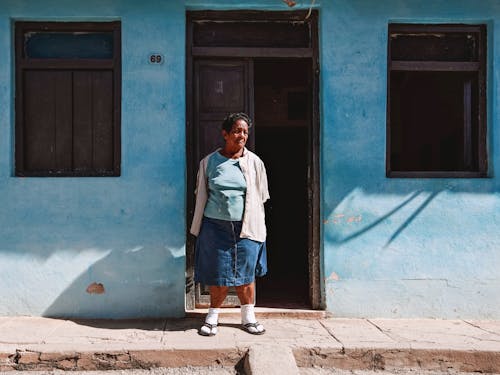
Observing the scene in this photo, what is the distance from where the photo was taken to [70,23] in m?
4.93

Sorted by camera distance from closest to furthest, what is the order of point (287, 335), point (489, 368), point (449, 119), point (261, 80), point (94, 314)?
point (489, 368), point (287, 335), point (94, 314), point (449, 119), point (261, 80)

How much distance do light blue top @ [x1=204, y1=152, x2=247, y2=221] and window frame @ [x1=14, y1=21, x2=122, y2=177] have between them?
1.11 meters

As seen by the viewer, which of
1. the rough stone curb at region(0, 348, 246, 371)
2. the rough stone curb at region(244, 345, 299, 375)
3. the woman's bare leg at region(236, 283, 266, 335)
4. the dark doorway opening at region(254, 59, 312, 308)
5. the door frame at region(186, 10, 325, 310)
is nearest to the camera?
the rough stone curb at region(244, 345, 299, 375)

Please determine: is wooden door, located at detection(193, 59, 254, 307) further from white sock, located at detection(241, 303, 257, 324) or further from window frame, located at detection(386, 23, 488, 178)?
window frame, located at detection(386, 23, 488, 178)

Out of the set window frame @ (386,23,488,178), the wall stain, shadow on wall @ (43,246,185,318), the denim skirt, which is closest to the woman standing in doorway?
the denim skirt

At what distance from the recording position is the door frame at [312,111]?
4938 mm

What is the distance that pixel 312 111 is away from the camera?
199 inches

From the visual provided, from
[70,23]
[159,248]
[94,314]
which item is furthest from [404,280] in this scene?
[70,23]

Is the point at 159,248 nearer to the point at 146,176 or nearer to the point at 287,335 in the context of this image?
the point at 146,176

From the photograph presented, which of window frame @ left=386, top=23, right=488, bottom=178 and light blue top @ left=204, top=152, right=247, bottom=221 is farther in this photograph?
window frame @ left=386, top=23, right=488, bottom=178

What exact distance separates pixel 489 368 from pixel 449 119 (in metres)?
3.58

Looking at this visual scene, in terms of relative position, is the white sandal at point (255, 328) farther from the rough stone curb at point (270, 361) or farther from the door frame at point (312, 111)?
the door frame at point (312, 111)

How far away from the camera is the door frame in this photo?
4938mm

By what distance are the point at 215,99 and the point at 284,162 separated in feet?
14.0
